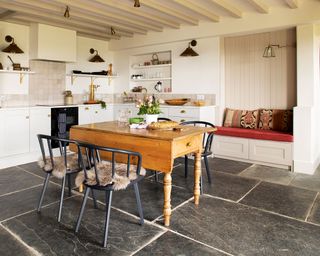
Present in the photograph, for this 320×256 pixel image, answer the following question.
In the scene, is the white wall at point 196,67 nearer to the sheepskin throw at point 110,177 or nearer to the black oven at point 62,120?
the black oven at point 62,120

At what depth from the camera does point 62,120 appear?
17.9ft

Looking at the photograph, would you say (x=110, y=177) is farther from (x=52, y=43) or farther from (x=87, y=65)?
(x=87, y=65)

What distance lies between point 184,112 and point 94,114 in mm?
2090

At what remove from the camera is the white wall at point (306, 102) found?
423cm

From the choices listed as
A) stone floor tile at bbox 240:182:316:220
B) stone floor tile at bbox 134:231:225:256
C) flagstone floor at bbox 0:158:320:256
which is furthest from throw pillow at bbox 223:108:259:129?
stone floor tile at bbox 134:231:225:256

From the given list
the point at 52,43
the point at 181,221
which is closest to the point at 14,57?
the point at 52,43

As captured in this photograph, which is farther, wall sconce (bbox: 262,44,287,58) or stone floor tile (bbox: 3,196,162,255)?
wall sconce (bbox: 262,44,287,58)

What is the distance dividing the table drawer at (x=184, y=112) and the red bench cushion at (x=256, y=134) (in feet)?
1.79

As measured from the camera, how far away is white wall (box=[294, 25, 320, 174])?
423cm

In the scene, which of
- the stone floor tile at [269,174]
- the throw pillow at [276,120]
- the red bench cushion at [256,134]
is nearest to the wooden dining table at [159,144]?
the stone floor tile at [269,174]

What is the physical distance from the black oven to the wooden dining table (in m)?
2.49

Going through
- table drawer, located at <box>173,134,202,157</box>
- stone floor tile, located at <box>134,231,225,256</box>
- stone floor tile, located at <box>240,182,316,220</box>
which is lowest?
stone floor tile, located at <box>134,231,225,256</box>

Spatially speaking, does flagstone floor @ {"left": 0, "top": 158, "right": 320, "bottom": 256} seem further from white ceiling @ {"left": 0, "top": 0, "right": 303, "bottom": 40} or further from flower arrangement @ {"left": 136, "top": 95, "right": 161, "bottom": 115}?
white ceiling @ {"left": 0, "top": 0, "right": 303, "bottom": 40}

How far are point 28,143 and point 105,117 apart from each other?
191 cm
